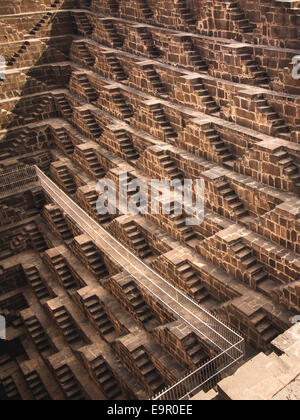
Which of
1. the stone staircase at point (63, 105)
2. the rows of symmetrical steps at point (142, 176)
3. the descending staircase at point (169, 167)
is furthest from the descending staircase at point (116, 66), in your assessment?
the descending staircase at point (169, 167)

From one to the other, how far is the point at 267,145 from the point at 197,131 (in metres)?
3.06

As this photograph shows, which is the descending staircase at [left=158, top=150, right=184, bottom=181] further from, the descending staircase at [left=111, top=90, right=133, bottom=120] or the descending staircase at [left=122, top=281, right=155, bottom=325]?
the descending staircase at [left=122, top=281, right=155, bottom=325]

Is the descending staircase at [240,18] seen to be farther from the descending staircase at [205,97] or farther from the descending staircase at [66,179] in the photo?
the descending staircase at [66,179]

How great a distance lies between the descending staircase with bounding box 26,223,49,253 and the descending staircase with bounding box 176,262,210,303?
8.46m

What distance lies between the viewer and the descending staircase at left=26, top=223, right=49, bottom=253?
2122cm

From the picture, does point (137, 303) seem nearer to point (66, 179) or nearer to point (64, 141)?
point (66, 179)

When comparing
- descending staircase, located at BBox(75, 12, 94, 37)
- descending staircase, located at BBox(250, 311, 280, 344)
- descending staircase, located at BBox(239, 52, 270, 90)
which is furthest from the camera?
descending staircase, located at BBox(75, 12, 94, 37)

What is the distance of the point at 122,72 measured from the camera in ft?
71.5

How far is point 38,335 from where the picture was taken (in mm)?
18578

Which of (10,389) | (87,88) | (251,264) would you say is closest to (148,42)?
(87,88)

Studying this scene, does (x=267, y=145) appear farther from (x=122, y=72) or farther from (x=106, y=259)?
(x=122, y=72)

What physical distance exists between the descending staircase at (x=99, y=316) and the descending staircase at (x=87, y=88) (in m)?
10.5

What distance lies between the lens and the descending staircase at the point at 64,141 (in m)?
23.1

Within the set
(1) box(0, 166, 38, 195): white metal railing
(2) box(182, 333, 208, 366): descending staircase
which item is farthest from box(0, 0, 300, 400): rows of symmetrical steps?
(1) box(0, 166, 38, 195): white metal railing
